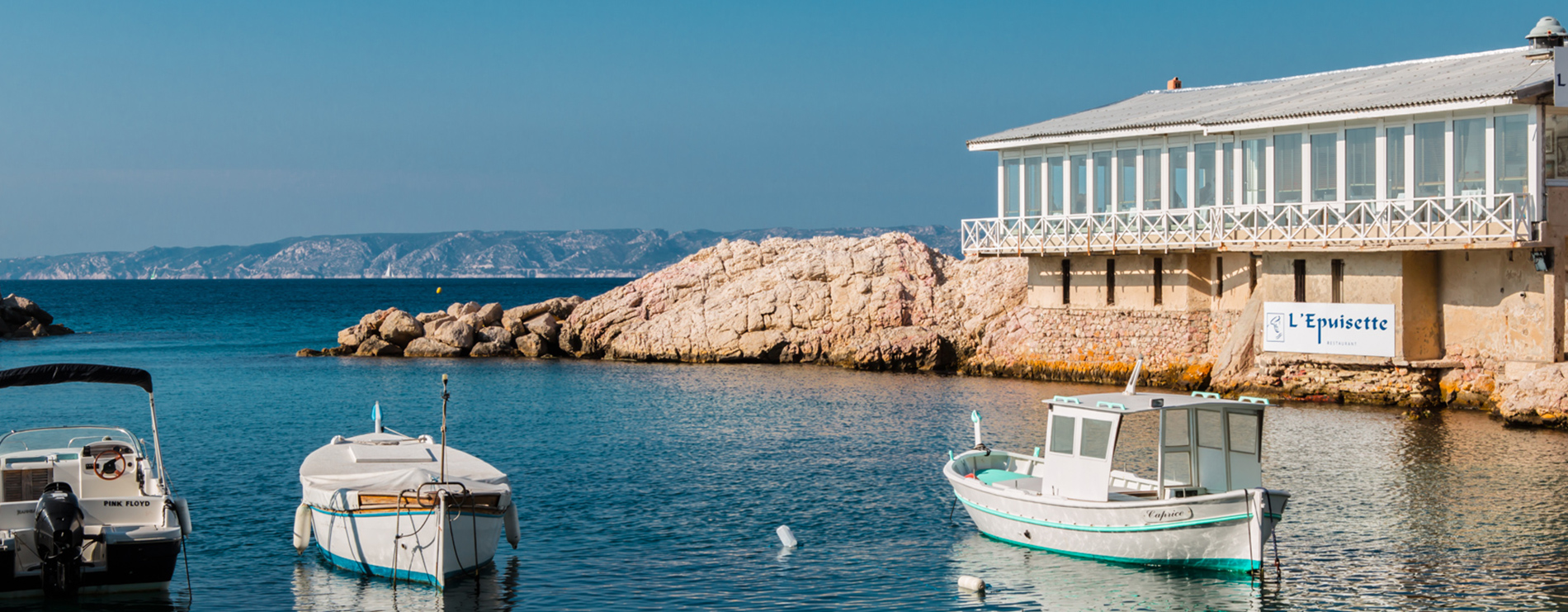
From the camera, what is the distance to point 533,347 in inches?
2176

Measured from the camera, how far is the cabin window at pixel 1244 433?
59.4 feet

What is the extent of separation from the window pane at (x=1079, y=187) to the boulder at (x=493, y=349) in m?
26.9

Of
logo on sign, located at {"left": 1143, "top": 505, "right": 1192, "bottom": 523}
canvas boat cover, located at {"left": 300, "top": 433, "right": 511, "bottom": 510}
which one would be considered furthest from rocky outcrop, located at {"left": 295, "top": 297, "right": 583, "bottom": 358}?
logo on sign, located at {"left": 1143, "top": 505, "right": 1192, "bottom": 523}

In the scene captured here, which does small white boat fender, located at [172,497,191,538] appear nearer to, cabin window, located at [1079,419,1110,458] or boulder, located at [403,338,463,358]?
cabin window, located at [1079,419,1110,458]

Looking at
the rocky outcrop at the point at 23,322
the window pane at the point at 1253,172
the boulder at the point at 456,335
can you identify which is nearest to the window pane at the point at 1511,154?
the window pane at the point at 1253,172

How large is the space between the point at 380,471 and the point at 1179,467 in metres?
11.4

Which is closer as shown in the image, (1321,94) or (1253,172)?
(1253,172)

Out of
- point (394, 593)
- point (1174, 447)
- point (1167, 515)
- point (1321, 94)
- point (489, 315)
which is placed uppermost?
point (1321, 94)

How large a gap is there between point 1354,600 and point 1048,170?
24827 mm

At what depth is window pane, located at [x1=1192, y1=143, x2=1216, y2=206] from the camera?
35938 millimetres

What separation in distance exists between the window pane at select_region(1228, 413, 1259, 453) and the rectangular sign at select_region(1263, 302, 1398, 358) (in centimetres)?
1584

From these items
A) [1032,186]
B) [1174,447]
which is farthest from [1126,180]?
[1174,447]

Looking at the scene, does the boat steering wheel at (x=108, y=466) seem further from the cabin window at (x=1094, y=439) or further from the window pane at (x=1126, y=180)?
the window pane at (x=1126, y=180)

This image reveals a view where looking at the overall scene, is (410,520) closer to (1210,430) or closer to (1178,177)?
(1210,430)
